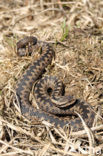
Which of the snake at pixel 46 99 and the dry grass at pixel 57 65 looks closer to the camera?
the dry grass at pixel 57 65

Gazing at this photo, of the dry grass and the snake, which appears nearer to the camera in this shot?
the dry grass

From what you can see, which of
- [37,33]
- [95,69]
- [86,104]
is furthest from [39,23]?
[86,104]

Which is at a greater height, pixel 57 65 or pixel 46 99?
pixel 57 65

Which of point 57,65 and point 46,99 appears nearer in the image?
point 46,99
